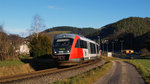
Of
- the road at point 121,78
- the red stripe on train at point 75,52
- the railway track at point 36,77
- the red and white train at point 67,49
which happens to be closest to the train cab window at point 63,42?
the red and white train at point 67,49

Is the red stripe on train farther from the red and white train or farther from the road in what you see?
the road

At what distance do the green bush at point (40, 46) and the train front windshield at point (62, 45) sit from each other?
10665 mm

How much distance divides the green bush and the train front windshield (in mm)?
10665

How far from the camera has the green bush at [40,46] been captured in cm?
3097

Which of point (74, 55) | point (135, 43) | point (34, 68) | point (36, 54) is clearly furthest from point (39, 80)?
point (135, 43)

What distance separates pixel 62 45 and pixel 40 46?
39.0ft

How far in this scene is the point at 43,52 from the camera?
31.9m

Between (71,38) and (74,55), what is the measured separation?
191 centimetres

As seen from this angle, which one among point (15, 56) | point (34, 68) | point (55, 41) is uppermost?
point (55, 41)

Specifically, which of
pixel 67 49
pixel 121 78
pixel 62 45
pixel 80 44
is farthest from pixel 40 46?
pixel 121 78

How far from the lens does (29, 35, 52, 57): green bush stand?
31.0 meters

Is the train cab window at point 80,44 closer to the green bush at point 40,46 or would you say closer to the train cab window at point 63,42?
the train cab window at point 63,42

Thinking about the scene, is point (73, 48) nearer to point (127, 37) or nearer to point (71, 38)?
point (71, 38)

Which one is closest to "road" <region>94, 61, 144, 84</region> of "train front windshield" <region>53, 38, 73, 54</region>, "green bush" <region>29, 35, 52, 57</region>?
"train front windshield" <region>53, 38, 73, 54</region>
